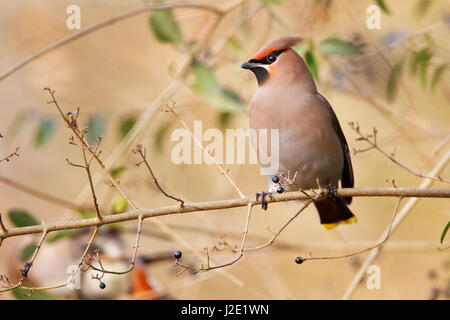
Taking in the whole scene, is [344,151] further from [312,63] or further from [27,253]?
[27,253]

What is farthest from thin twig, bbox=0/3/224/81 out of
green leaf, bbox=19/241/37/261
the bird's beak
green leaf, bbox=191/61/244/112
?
green leaf, bbox=19/241/37/261

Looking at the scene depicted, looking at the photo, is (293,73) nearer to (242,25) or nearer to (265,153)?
(265,153)

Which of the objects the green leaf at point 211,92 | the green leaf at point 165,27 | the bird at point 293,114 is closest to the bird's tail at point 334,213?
the bird at point 293,114

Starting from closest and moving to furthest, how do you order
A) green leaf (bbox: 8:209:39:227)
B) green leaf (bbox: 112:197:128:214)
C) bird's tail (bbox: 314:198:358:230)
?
green leaf (bbox: 8:209:39:227) → green leaf (bbox: 112:197:128:214) → bird's tail (bbox: 314:198:358:230)

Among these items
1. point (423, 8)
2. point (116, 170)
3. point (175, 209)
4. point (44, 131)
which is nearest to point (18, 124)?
point (44, 131)

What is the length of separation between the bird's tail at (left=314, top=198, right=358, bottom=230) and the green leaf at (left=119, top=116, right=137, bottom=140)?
51.7 inches

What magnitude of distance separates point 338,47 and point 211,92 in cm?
73

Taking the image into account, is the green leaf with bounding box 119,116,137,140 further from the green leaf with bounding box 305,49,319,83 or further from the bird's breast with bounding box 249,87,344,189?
the green leaf with bounding box 305,49,319,83

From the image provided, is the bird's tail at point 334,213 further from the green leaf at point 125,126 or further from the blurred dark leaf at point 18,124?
the blurred dark leaf at point 18,124

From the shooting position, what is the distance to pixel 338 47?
3674mm

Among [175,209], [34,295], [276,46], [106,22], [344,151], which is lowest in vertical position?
[34,295]

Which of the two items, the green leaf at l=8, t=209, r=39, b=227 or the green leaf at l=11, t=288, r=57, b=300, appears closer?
the green leaf at l=11, t=288, r=57, b=300

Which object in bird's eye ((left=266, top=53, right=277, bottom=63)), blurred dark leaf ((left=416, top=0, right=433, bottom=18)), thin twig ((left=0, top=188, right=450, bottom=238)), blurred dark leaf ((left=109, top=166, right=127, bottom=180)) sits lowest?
thin twig ((left=0, top=188, right=450, bottom=238))

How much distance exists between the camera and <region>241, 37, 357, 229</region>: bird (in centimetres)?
359
